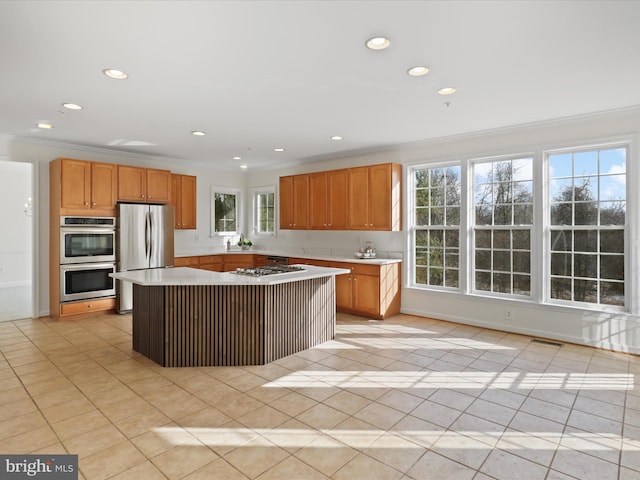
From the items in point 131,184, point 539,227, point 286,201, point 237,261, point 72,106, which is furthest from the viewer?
point 237,261

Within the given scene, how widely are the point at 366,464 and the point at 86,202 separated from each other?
535cm

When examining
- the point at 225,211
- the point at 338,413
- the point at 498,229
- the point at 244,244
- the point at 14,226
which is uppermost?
the point at 225,211

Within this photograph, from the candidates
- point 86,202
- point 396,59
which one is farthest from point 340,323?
point 86,202

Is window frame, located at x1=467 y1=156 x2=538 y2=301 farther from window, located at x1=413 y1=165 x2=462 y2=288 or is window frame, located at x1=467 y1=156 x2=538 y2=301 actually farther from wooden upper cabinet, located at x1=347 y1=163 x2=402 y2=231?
wooden upper cabinet, located at x1=347 y1=163 x2=402 y2=231

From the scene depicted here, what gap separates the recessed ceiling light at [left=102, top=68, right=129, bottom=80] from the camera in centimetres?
307

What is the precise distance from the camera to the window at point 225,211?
7.80 meters

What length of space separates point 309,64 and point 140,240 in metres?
4.32

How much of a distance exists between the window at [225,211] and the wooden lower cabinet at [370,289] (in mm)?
2958

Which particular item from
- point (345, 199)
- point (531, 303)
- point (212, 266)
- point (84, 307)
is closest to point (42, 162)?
point (84, 307)

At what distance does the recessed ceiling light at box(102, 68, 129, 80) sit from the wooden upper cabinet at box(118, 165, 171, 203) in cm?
308

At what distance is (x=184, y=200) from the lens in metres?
7.18

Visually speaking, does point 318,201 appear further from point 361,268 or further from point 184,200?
point 184,200

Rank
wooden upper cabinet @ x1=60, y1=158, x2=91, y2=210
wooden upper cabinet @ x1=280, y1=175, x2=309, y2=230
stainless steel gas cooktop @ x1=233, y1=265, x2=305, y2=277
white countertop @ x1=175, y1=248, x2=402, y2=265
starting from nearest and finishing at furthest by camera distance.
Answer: stainless steel gas cooktop @ x1=233, y1=265, x2=305, y2=277 → wooden upper cabinet @ x1=60, y1=158, x2=91, y2=210 → white countertop @ x1=175, y1=248, x2=402, y2=265 → wooden upper cabinet @ x1=280, y1=175, x2=309, y2=230

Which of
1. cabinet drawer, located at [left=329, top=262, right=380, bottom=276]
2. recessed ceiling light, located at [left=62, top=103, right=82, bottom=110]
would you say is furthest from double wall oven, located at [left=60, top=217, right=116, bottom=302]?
cabinet drawer, located at [left=329, top=262, right=380, bottom=276]
